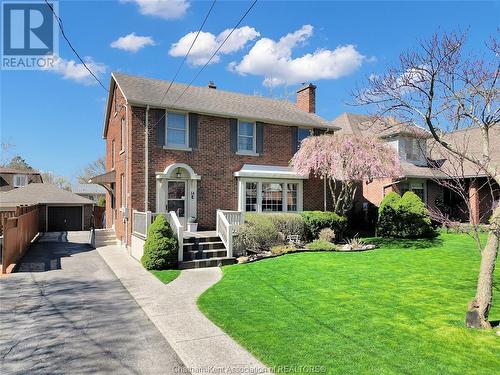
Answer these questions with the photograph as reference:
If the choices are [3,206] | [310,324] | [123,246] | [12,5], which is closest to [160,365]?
[310,324]

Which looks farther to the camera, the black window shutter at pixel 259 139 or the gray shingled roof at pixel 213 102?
the black window shutter at pixel 259 139

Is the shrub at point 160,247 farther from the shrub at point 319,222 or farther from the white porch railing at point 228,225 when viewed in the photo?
the shrub at point 319,222

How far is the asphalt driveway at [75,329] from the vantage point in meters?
4.85

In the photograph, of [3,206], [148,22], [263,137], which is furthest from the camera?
[3,206]

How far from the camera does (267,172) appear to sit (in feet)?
52.5

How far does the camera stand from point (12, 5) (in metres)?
9.75

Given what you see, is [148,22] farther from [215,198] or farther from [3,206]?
[3,206]

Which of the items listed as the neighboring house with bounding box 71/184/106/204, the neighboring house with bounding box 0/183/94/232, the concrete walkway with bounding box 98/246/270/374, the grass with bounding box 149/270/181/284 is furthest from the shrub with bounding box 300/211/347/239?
the neighboring house with bounding box 71/184/106/204

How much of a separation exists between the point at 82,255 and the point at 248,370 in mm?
11797

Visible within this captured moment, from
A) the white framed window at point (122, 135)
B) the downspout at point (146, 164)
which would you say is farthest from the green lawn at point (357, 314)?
the white framed window at point (122, 135)

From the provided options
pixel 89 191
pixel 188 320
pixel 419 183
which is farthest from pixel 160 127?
pixel 89 191

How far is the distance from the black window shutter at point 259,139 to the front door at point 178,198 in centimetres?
403

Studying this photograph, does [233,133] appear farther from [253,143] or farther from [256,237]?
[256,237]

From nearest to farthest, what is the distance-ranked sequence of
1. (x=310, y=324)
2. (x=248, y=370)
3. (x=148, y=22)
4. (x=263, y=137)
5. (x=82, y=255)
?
(x=248, y=370), (x=310, y=324), (x=148, y=22), (x=82, y=255), (x=263, y=137)
